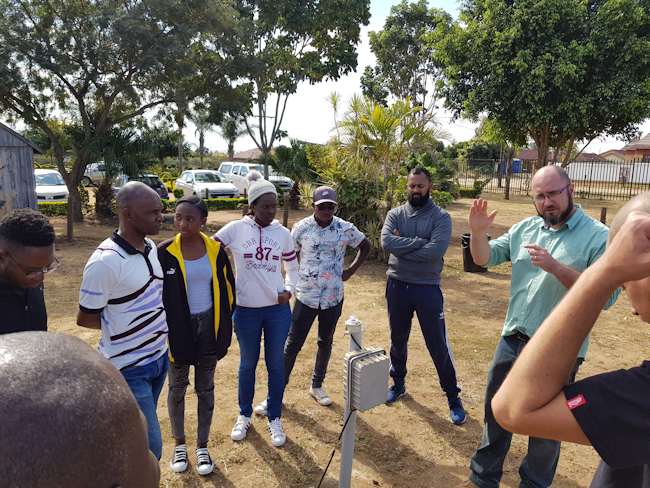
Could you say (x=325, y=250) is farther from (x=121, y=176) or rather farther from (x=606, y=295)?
(x=121, y=176)

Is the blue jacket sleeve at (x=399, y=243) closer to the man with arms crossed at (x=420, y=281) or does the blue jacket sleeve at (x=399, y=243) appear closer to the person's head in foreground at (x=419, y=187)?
the man with arms crossed at (x=420, y=281)

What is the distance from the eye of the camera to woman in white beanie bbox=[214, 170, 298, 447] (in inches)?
139

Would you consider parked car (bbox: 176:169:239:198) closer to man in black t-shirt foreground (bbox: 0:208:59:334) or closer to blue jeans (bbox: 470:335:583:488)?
man in black t-shirt foreground (bbox: 0:208:59:334)

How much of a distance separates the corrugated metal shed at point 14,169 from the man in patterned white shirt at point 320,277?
9.63m

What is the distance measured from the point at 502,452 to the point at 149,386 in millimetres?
2207

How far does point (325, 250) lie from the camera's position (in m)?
4.10

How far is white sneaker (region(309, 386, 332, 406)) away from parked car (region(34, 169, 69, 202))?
1554cm

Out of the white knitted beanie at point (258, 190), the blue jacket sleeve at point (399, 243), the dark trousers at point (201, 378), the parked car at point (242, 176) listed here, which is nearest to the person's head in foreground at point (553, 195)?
the blue jacket sleeve at point (399, 243)

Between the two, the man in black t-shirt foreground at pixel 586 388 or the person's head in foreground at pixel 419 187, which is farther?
the person's head in foreground at pixel 419 187

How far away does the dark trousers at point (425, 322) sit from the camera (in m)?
3.97

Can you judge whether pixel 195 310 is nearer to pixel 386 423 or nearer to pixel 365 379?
pixel 365 379

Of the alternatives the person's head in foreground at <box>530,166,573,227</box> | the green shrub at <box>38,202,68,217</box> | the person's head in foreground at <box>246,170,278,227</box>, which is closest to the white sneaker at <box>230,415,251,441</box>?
the person's head in foreground at <box>246,170,278,227</box>

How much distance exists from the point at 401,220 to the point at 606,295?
346 cm

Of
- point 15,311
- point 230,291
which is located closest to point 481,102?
point 230,291
